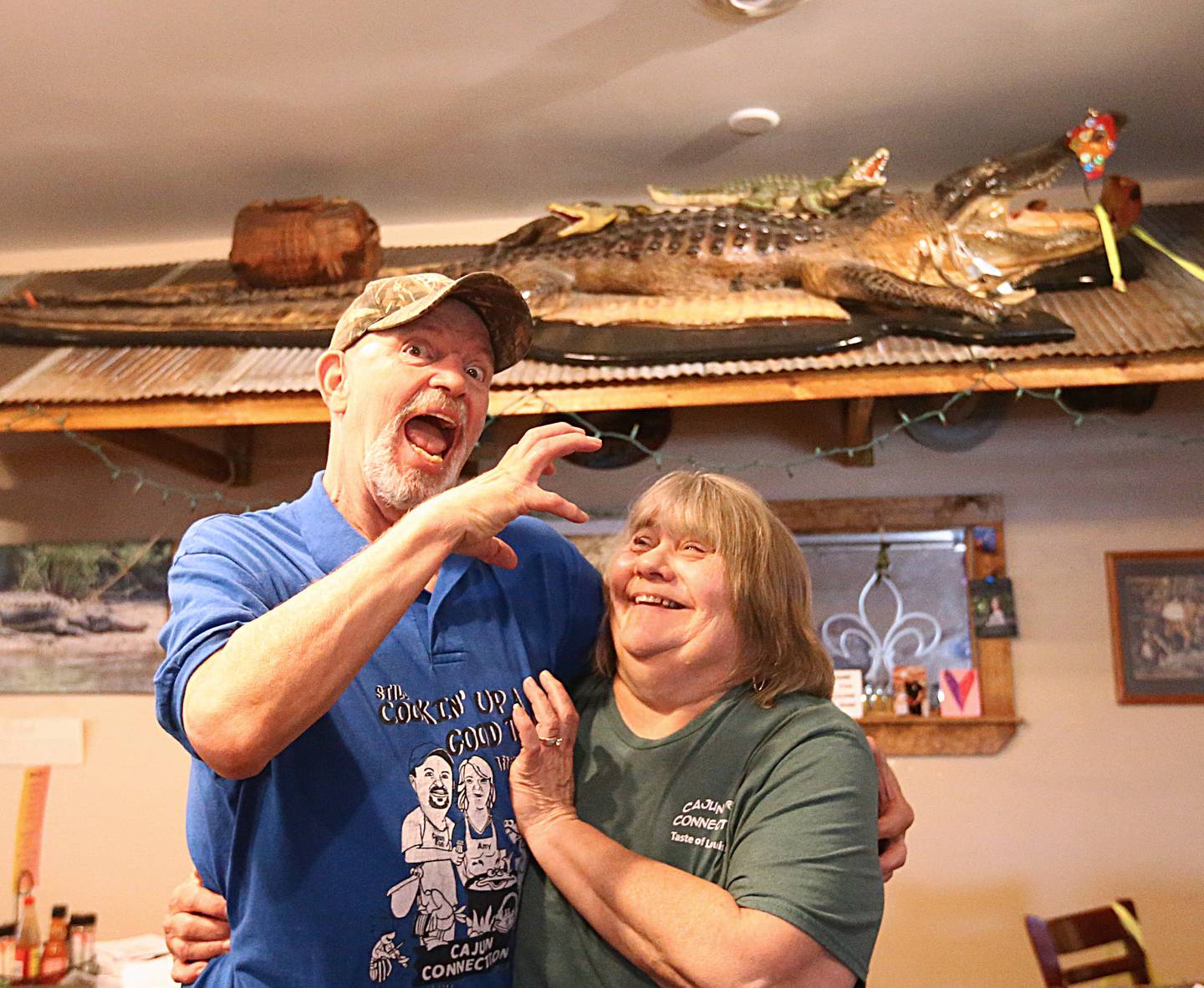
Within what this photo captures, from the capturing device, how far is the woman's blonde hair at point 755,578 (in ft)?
5.31

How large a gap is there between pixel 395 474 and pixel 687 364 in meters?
1.68

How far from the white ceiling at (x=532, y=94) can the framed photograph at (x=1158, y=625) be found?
1.36 m

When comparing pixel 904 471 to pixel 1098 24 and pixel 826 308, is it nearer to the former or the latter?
pixel 826 308

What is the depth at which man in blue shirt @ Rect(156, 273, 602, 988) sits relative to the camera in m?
1.13

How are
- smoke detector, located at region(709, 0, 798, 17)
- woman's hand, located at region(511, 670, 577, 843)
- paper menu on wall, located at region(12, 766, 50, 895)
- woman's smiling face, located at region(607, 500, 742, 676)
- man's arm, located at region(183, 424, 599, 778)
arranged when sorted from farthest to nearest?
1. paper menu on wall, located at region(12, 766, 50, 895)
2. smoke detector, located at region(709, 0, 798, 17)
3. woman's smiling face, located at region(607, 500, 742, 676)
4. woman's hand, located at region(511, 670, 577, 843)
5. man's arm, located at region(183, 424, 599, 778)

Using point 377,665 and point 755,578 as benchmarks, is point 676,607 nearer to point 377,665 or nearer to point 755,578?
point 755,578

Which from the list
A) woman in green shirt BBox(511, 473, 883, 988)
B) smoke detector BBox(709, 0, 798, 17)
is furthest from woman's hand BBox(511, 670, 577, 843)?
smoke detector BBox(709, 0, 798, 17)

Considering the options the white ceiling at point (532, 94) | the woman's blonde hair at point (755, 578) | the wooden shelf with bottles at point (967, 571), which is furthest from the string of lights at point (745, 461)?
the woman's blonde hair at point (755, 578)

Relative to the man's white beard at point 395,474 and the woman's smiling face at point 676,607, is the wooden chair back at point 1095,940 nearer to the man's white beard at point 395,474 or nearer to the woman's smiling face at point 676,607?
the woman's smiling face at point 676,607

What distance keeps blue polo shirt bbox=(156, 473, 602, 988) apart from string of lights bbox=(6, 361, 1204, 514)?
160cm

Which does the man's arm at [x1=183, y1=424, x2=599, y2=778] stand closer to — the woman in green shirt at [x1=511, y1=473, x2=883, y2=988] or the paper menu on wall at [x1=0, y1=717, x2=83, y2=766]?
the woman in green shirt at [x1=511, y1=473, x2=883, y2=988]

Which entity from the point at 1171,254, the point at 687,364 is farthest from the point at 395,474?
the point at 1171,254

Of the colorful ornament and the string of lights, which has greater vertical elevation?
the colorful ornament

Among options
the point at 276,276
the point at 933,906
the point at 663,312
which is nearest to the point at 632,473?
the point at 663,312
